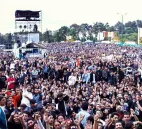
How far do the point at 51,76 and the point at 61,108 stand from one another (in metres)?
13.9

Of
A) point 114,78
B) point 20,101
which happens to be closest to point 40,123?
point 20,101

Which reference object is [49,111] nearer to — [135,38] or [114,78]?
[114,78]

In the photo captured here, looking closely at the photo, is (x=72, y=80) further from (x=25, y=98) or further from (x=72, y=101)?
(x=25, y=98)

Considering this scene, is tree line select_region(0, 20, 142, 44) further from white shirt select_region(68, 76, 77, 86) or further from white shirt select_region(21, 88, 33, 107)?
white shirt select_region(21, 88, 33, 107)

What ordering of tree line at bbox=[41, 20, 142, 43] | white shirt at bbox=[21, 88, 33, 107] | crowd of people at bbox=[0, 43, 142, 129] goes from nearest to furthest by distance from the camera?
crowd of people at bbox=[0, 43, 142, 129], white shirt at bbox=[21, 88, 33, 107], tree line at bbox=[41, 20, 142, 43]

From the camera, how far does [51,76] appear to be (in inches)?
1155

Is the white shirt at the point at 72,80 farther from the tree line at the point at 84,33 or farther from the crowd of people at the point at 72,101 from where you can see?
the tree line at the point at 84,33

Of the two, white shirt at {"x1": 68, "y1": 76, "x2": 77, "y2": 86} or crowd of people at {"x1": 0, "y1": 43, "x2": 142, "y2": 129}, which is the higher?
crowd of people at {"x1": 0, "y1": 43, "x2": 142, "y2": 129}

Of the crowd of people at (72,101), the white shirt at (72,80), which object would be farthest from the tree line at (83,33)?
the white shirt at (72,80)

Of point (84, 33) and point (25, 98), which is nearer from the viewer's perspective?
point (25, 98)

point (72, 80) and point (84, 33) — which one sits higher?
point (84, 33)

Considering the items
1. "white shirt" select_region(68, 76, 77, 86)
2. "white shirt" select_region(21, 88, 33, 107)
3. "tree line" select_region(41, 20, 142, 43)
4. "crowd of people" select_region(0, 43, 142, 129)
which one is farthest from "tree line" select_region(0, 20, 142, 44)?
"white shirt" select_region(21, 88, 33, 107)

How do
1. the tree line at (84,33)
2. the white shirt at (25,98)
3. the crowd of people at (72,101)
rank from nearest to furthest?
the crowd of people at (72,101) → the white shirt at (25,98) → the tree line at (84,33)

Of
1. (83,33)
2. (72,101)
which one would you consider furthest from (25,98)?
(83,33)
